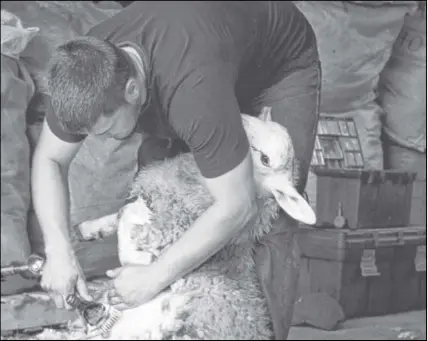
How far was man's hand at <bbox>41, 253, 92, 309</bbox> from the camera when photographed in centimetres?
84

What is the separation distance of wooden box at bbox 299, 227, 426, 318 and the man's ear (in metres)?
0.31

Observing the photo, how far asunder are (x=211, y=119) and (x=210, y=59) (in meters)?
0.06

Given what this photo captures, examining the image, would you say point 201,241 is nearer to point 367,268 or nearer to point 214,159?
point 214,159

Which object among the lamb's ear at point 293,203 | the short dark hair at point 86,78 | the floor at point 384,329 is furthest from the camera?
the floor at point 384,329

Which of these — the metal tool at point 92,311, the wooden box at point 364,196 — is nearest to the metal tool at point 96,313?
the metal tool at point 92,311

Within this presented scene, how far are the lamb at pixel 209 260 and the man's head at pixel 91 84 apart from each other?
135 mm

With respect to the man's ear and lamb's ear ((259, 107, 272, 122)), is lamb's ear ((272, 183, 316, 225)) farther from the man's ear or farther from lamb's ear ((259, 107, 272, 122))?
the man's ear

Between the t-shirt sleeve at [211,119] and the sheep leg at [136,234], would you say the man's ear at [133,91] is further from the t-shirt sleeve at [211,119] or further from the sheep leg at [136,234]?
the sheep leg at [136,234]

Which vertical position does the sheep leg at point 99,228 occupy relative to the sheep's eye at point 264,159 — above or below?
below

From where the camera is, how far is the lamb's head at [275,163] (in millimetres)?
798

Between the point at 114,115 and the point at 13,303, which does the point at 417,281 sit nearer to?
the point at 114,115

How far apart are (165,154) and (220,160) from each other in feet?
0.47

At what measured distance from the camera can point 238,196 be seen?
29.7 inches

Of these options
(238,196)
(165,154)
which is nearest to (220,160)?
(238,196)
